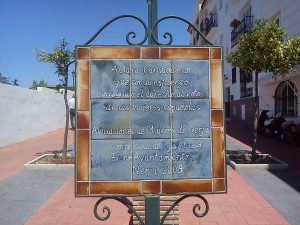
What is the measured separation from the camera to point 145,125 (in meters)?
2.45

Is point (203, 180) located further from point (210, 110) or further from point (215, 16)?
point (215, 16)

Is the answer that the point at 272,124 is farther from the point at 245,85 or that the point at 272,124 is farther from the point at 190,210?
the point at 190,210

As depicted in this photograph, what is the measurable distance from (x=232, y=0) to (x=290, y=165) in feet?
53.3

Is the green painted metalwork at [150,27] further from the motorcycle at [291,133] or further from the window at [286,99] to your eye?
the window at [286,99]

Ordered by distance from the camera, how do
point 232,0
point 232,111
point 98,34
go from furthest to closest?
point 232,111, point 232,0, point 98,34

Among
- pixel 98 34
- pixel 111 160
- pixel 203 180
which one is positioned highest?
pixel 98 34

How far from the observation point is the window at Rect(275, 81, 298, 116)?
12838mm

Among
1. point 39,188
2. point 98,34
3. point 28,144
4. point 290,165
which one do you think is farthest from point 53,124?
point 98,34

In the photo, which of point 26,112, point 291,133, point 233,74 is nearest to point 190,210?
point 291,133

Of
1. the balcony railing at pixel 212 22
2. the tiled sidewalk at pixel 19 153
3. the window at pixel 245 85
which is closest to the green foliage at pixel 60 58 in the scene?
the tiled sidewalk at pixel 19 153

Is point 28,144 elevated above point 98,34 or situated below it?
below

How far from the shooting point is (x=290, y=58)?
807cm

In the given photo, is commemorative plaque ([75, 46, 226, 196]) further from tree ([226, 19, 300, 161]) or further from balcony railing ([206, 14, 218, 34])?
balcony railing ([206, 14, 218, 34])

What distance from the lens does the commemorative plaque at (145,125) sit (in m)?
2.43
